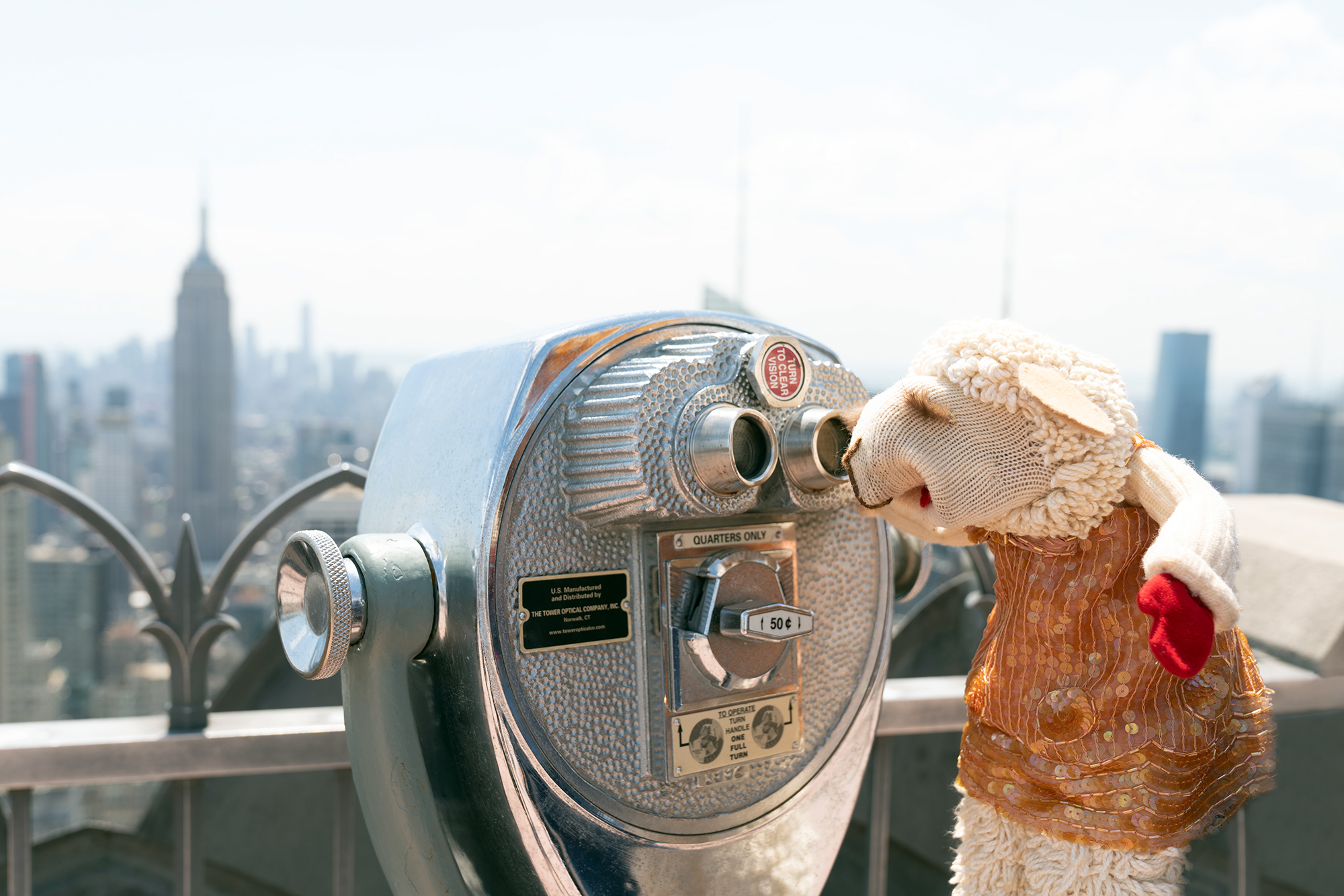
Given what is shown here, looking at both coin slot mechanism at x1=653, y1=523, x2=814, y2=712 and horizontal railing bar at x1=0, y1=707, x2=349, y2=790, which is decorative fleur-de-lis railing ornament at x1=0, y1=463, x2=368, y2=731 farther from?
coin slot mechanism at x1=653, y1=523, x2=814, y2=712

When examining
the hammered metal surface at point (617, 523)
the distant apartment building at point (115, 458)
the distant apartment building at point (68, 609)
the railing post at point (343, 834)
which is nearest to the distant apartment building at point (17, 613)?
the distant apartment building at point (68, 609)

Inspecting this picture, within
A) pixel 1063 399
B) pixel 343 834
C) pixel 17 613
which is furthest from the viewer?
pixel 17 613

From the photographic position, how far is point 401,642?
3.00ft

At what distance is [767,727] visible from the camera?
3.55 feet

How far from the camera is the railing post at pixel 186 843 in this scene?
1.29 metres

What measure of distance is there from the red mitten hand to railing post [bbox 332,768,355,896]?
109 cm

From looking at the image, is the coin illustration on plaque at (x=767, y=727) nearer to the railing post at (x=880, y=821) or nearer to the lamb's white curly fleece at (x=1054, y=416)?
the lamb's white curly fleece at (x=1054, y=416)

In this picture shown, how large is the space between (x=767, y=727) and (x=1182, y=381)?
424 centimetres

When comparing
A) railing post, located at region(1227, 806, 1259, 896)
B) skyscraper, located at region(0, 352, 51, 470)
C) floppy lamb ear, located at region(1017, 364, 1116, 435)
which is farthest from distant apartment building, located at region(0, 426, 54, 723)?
floppy lamb ear, located at region(1017, 364, 1116, 435)

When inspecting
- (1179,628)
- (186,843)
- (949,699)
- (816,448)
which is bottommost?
(186,843)

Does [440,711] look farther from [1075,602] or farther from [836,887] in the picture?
[836,887]

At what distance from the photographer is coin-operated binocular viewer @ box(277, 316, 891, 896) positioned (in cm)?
91

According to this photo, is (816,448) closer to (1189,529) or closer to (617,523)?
(617,523)

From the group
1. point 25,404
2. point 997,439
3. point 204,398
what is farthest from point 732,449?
point 204,398
